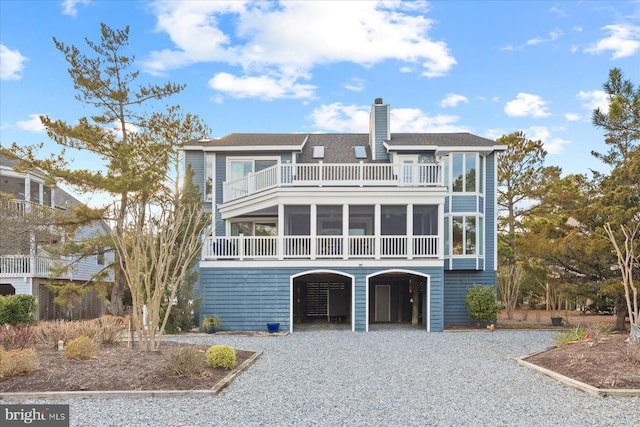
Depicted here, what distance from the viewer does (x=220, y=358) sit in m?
10.2

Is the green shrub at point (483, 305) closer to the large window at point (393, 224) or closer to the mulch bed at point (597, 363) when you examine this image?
the large window at point (393, 224)

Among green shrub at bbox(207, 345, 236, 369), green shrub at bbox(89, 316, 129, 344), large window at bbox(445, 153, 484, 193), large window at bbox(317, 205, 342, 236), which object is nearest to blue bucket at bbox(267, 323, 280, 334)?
large window at bbox(317, 205, 342, 236)

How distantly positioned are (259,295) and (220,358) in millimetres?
8088

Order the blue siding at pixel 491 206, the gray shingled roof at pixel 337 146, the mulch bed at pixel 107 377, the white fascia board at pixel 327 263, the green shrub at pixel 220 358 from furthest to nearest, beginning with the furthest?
1. the gray shingled roof at pixel 337 146
2. the blue siding at pixel 491 206
3. the white fascia board at pixel 327 263
4. the green shrub at pixel 220 358
5. the mulch bed at pixel 107 377

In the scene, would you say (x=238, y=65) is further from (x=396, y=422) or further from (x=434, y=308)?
(x=396, y=422)

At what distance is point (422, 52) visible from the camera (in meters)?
19.4

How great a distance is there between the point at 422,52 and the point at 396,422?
1525 cm

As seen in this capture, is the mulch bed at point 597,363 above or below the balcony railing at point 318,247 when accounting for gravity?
below

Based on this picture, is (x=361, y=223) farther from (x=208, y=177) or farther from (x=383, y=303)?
(x=208, y=177)

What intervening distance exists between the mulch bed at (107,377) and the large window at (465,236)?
41.1 ft

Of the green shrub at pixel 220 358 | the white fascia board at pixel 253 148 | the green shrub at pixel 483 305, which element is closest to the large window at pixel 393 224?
the green shrub at pixel 483 305

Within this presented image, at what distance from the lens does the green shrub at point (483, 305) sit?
19391 millimetres

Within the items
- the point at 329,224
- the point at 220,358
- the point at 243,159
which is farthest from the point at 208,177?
the point at 220,358

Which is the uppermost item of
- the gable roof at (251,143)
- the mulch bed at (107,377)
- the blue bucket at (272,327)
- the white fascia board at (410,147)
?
the gable roof at (251,143)
